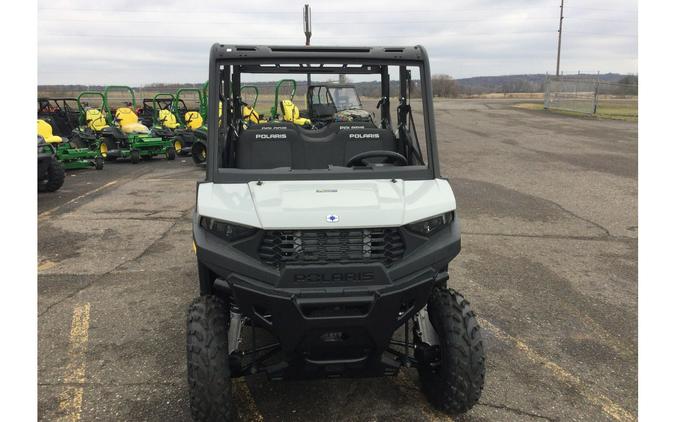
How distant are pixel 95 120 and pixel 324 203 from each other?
13.6 m

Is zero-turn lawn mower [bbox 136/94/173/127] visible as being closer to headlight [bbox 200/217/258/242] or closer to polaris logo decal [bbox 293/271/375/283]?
headlight [bbox 200/217/258/242]

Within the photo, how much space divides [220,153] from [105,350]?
1831mm

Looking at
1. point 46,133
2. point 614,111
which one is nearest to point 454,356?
point 46,133

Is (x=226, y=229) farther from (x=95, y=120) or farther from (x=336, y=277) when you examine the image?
(x=95, y=120)

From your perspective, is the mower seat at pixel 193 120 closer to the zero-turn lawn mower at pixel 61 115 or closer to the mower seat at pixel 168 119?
the mower seat at pixel 168 119

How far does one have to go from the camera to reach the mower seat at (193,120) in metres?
15.9

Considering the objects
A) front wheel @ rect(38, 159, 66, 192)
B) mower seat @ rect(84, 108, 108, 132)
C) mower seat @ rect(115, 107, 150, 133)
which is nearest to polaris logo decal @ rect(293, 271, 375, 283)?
front wheel @ rect(38, 159, 66, 192)

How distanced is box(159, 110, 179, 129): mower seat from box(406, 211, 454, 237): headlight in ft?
46.1

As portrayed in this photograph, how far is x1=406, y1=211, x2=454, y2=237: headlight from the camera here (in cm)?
289

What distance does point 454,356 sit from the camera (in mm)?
3000

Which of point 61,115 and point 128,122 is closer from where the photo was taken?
point 128,122

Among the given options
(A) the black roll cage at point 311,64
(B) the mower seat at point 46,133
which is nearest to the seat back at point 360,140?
(A) the black roll cage at point 311,64

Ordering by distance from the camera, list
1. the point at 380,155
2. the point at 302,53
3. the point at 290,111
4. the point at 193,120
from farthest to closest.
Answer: the point at 193,120, the point at 290,111, the point at 380,155, the point at 302,53

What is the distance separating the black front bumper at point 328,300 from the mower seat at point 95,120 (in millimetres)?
13121
